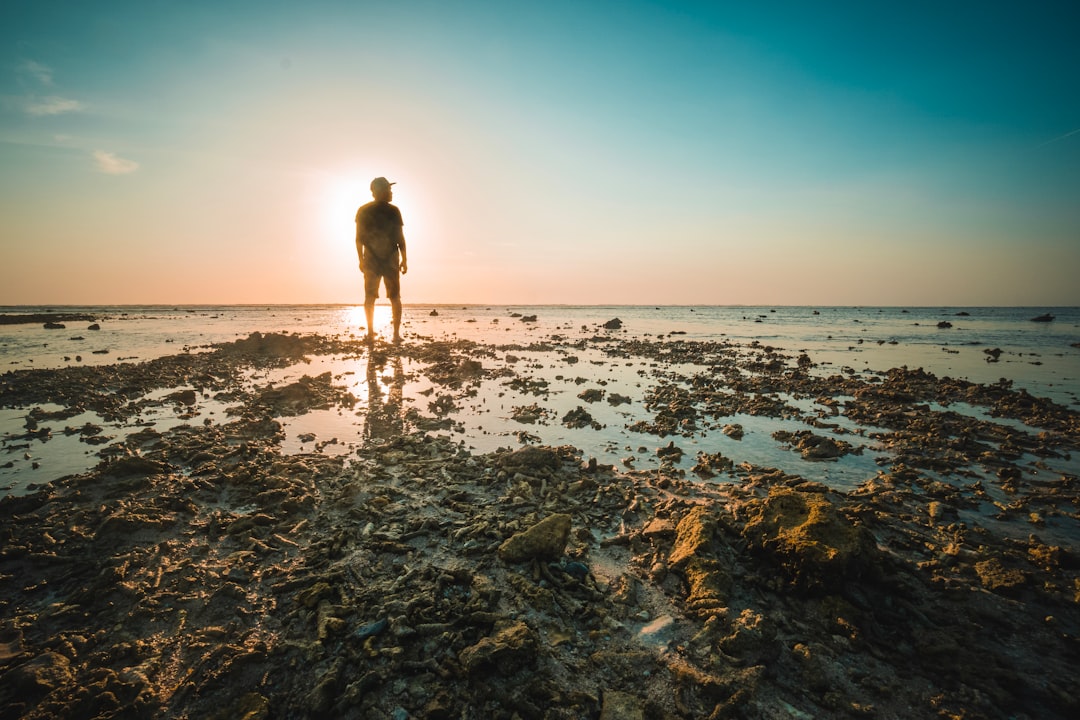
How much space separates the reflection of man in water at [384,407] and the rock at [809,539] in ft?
18.7

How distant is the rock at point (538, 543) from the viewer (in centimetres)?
394

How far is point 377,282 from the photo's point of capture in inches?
636

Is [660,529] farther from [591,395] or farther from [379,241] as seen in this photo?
[379,241]

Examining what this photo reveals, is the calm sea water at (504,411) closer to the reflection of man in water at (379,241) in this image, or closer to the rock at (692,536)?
the rock at (692,536)

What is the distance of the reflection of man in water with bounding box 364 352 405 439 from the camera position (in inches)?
293

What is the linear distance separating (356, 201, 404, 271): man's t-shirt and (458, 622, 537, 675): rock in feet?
49.8

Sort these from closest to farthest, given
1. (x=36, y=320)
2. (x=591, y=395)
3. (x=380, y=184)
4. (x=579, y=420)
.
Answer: (x=579, y=420)
(x=591, y=395)
(x=380, y=184)
(x=36, y=320)

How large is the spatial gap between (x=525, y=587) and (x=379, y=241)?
14.8 metres

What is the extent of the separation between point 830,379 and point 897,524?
963 cm

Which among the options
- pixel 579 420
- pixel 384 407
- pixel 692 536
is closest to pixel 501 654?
pixel 692 536

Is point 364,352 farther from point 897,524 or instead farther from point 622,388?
point 897,524

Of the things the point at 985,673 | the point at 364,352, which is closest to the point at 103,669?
the point at 985,673

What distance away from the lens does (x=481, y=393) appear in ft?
34.3

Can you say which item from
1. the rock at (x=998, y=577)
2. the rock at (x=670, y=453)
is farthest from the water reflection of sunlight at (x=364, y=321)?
the rock at (x=998, y=577)
